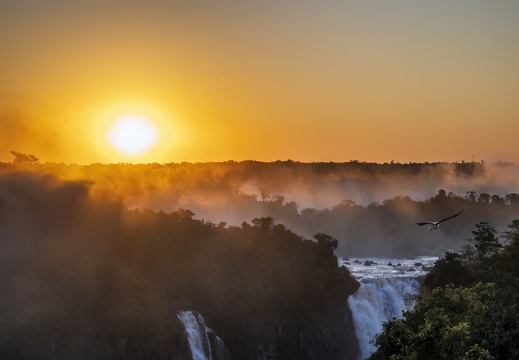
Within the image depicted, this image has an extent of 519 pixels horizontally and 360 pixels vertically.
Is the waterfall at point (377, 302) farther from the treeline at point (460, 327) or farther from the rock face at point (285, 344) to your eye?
the treeline at point (460, 327)

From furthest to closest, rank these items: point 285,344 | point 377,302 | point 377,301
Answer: point 377,301
point 377,302
point 285,344

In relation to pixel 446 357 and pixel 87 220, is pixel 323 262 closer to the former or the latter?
pixel 87 220

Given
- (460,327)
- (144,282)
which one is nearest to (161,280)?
(144,282)

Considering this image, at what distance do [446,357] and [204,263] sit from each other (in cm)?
5495

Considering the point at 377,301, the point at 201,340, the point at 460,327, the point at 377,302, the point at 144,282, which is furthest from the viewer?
the point at 377,301

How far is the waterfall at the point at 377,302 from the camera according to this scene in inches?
4407

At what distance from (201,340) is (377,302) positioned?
125ft

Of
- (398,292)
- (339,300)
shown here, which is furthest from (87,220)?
(398,292)

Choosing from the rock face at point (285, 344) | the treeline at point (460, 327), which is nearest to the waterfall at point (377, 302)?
the rock face at point (285, 344)

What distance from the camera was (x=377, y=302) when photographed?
391 feet

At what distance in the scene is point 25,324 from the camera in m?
75.6

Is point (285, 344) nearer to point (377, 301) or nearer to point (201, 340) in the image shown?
point (201, 340)

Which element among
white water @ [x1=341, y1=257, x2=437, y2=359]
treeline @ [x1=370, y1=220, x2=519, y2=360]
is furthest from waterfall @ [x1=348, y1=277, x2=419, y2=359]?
treeline @ [x1=370, y1=220, x2=519, y2=360]

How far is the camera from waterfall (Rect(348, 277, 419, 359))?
111938mm
